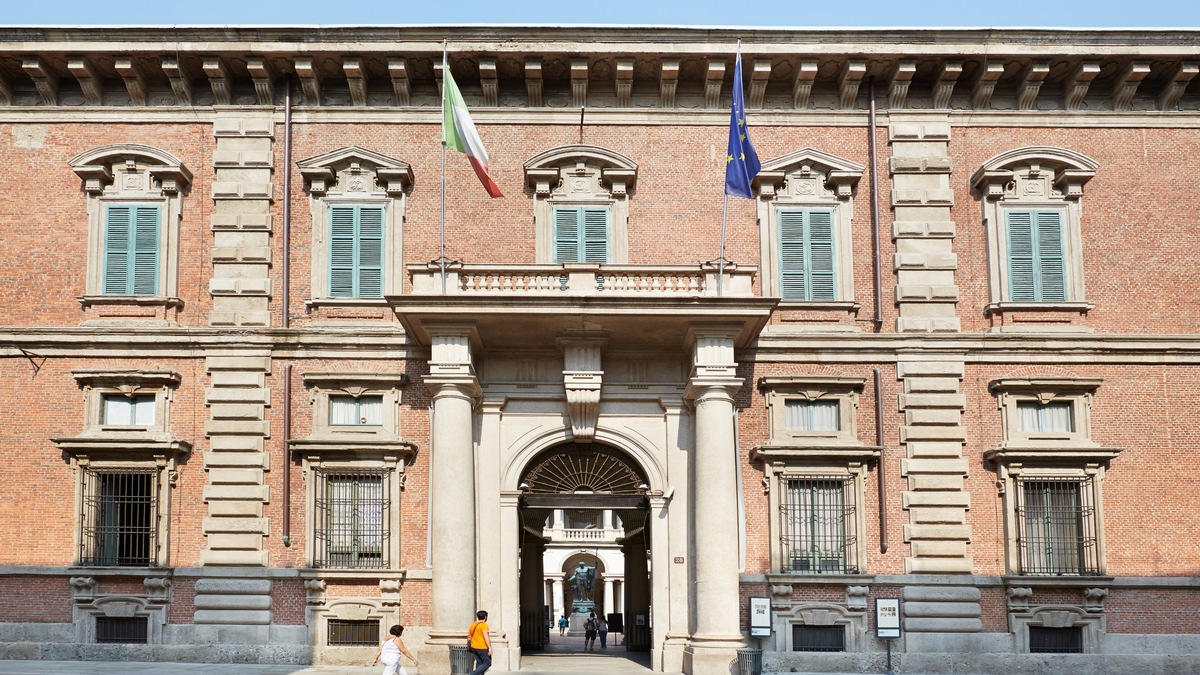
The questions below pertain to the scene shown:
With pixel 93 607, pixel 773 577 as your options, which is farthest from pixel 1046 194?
pixel 93 607

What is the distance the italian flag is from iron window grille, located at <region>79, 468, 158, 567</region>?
8.19 metres

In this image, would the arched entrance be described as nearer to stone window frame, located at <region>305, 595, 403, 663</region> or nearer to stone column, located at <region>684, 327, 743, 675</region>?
stone column, located at <region>684, 327, 743, 675</region>

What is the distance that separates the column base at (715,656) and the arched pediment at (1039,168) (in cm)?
1011

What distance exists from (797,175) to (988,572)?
8387 millimetres

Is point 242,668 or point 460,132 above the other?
point 460,132

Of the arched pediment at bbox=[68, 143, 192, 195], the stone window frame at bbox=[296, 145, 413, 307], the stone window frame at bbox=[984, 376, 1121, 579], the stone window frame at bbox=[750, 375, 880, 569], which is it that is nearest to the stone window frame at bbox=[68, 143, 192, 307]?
the arched pediment at bbox=[68, 143, 192, 195]

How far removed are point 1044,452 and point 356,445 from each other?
12.8m

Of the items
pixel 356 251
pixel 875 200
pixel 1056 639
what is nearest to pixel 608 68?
pixel 875 200

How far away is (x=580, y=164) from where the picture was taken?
25.9 meters

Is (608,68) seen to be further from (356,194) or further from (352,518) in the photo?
(352,518)

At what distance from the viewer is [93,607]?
2417 centimetres

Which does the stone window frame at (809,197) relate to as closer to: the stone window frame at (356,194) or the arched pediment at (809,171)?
the arched pediment at (809,171)

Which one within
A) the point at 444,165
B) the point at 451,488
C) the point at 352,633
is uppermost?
the point at 444,165

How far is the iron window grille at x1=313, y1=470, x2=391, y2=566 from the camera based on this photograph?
2459 centimetres
